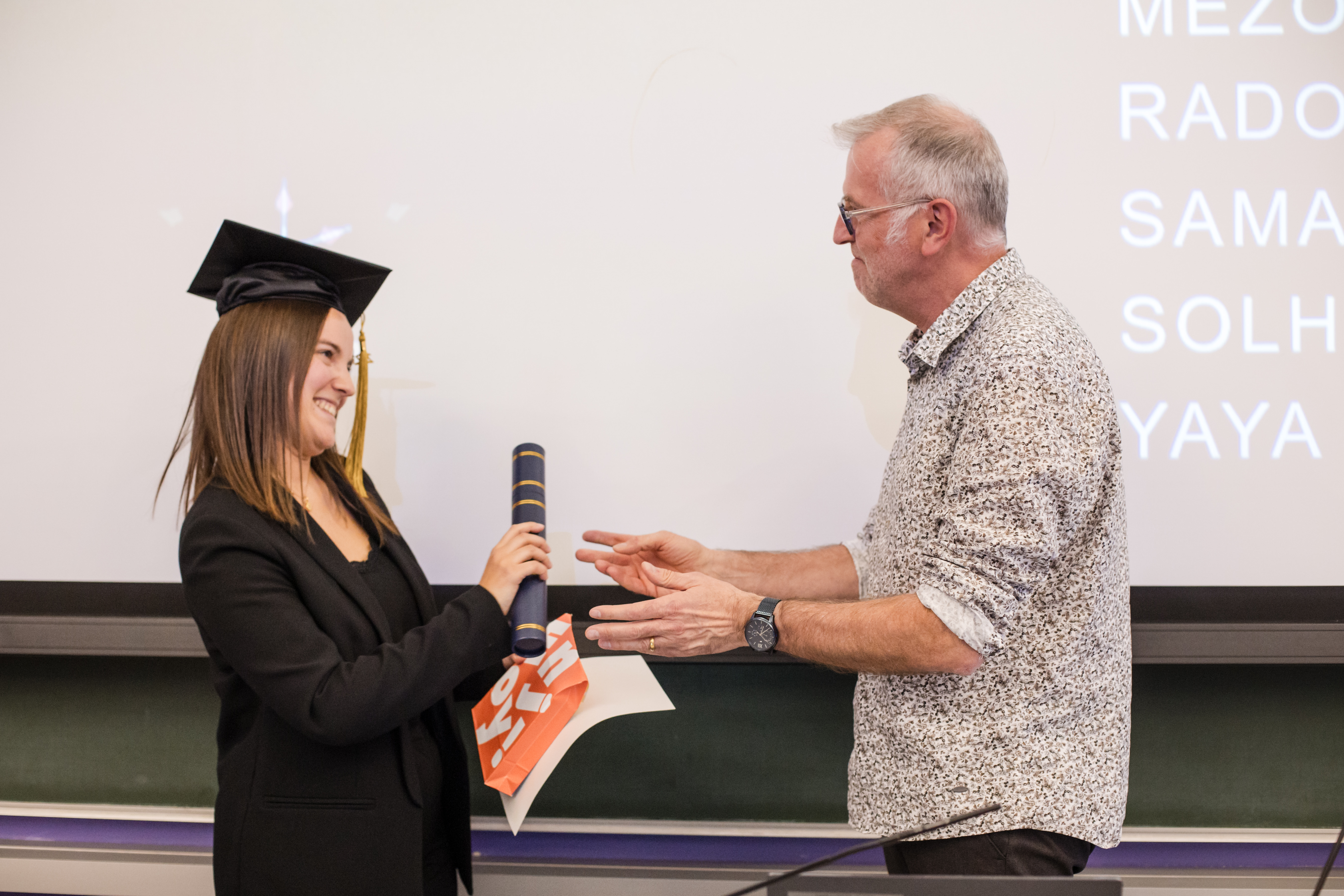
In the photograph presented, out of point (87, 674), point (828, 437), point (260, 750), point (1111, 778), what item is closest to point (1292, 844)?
point (1111, 778)

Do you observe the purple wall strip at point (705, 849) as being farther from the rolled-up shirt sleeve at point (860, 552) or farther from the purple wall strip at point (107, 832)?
the rolled-up shirt sleeve at point (860, 552)

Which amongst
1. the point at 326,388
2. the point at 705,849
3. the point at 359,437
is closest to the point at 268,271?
the point at 326,388

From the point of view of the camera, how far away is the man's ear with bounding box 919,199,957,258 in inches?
49.4

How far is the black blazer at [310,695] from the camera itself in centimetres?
117

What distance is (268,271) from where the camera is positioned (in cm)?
137

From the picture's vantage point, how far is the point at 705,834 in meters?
2.07

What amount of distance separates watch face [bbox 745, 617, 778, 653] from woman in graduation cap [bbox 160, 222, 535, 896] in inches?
14.0

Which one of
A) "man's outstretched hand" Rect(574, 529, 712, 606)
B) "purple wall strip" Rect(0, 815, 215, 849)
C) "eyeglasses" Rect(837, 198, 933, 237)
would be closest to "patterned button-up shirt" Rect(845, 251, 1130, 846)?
"eyeglasses" Rect(837, 198, 933, 237)

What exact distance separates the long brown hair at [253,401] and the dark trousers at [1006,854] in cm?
108

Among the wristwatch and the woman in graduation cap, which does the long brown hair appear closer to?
the woman in graduation cap

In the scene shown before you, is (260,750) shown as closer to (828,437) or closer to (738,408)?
(738,408)

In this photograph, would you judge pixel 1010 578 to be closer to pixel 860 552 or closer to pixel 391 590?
pixel 860 552

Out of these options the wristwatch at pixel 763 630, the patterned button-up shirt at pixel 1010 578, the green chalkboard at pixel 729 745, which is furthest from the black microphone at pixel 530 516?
the green chalkboard at pixel 729 745

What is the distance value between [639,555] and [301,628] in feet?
2.23
